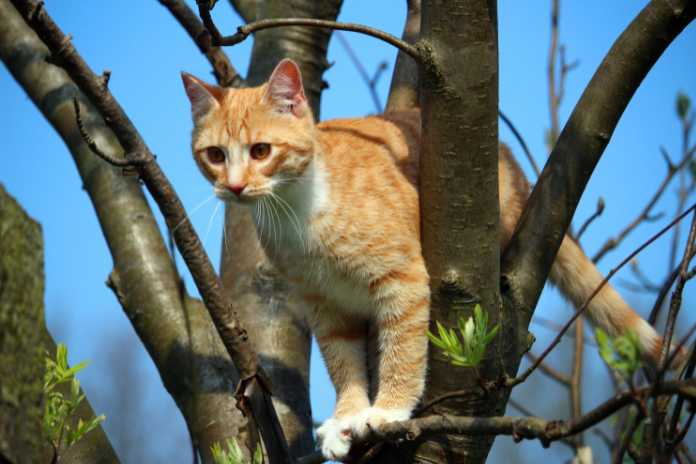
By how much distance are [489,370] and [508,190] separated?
1256 mm

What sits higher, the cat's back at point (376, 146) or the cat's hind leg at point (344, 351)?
the cat's back at point (376, 146)

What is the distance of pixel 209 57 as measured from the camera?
13.2 feet

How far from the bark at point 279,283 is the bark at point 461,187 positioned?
87 cm

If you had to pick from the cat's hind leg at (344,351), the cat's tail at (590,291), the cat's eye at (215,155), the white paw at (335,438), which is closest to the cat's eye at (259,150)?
the cat's eye at (215,155)

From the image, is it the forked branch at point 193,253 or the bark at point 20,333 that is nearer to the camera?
the bark at point 20,333

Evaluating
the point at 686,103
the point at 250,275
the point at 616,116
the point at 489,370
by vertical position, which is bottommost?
the point at 489,370

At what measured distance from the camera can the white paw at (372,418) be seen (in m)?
2.85

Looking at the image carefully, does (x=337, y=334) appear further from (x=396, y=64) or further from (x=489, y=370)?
(x=396, y=64)

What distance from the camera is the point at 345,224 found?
3.11 metres

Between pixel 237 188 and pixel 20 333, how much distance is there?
1688 millimetres

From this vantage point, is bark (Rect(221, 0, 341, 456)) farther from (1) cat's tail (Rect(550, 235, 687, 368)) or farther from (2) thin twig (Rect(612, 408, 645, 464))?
(2) thin twig (Rect(612, 408, 645, 464))

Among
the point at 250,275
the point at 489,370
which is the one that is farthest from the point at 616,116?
the point at 250,275

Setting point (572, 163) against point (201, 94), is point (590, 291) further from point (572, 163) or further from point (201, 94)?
point (201, 94)

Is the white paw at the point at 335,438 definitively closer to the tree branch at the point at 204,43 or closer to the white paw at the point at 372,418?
the white paw at the point at 372,418
